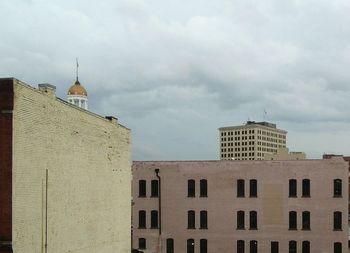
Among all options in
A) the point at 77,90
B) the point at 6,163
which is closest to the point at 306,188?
the point at 77,90

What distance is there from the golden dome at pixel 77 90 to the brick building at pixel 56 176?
24124 millimetres

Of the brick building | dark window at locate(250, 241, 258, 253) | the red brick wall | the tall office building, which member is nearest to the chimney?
the brick building

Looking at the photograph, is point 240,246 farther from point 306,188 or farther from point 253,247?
point 306,188

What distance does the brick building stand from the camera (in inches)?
782

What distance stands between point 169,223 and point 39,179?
108 ft

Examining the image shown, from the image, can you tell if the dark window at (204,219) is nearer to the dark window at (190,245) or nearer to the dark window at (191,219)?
the dark window at (191,219)

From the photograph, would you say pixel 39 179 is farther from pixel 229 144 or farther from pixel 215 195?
pixel 229 144

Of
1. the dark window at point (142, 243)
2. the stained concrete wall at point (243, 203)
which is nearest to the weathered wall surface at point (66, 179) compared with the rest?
the stained concrete wall at point (243, 203)

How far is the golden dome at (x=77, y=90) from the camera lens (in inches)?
2227

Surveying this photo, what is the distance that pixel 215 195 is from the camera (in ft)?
174

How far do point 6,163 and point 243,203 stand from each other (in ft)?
115

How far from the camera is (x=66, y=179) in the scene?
24625mm

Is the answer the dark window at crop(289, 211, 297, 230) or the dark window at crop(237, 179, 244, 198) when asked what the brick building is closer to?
the dark window at crop(237, 179, 244, 198)

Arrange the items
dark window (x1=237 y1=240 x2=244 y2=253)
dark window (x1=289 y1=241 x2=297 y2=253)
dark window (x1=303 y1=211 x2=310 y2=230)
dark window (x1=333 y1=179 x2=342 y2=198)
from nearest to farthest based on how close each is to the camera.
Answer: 1. dark window (x1=333 y1=179 x2=342 y2=198)
2. dark window (x1=303 y1=211 x2=310 y2=230)
3. dark window (x1=289 y1=241 x2=297 y2=253)
4. dark window (x1=237 y1=240 x2=244 y2=253)
